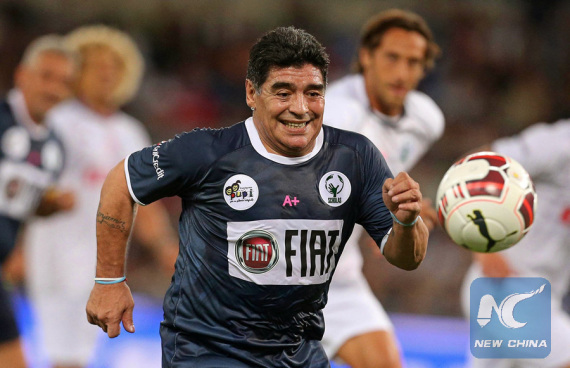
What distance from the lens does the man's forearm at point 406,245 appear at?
11.2 feet

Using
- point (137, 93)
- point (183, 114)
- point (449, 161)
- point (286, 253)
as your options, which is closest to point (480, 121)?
point (449, 161)

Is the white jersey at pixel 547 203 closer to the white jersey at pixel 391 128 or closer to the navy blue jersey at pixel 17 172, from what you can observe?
the white jersey at pixel 391 128

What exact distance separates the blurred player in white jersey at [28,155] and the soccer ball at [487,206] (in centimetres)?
352

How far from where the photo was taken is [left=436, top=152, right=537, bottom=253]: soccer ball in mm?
3584

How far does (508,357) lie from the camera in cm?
551

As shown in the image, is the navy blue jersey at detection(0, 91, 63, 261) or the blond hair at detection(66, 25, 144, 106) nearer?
the navy blue jersey at detection(0, 91, 63, 261)

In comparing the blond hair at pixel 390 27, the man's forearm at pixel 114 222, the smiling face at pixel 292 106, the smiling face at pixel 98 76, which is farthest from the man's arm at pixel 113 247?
the smiling face at pixel 98 76

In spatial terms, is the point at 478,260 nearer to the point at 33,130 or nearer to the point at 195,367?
the point at 195,367

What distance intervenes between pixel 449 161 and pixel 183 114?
13.4ft

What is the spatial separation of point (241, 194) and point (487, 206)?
3.51ft

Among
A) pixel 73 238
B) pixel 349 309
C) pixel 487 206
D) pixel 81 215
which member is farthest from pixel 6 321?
pixel 487 206

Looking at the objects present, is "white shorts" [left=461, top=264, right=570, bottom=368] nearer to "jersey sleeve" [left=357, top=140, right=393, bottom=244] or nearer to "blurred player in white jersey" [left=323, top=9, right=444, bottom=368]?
"blurred player in white jersey" [left=323, top=9, right=444, bottom=368]

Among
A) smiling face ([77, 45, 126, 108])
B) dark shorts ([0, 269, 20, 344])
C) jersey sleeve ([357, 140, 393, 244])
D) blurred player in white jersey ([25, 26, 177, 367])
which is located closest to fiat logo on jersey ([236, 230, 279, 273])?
jersey sleeve ([357, 140, 393, 244])

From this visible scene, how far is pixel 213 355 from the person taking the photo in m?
3.57
